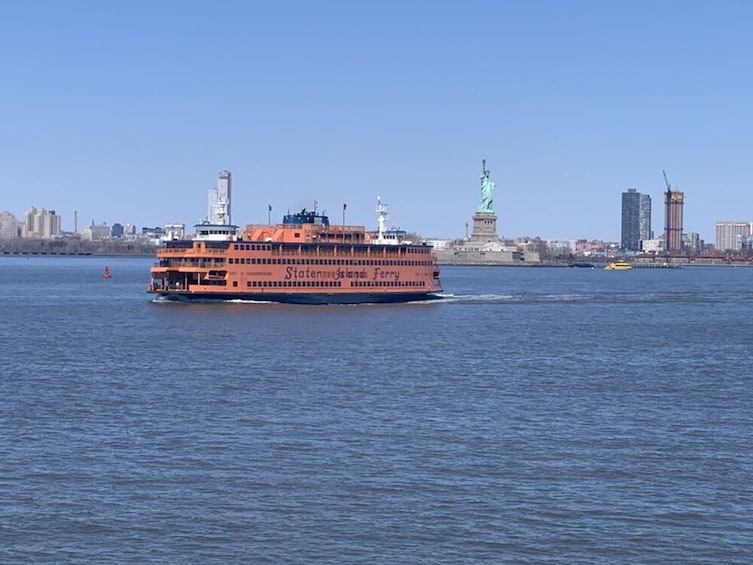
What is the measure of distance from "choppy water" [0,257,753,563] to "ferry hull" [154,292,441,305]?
25.5 meters

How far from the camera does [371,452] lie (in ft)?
102

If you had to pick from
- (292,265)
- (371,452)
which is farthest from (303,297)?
(371,452)

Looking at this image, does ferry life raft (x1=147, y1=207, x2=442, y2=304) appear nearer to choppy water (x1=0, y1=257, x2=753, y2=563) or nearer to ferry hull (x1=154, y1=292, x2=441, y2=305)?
ferry hull (x1=154, y1=292, x2=441, y2=305)

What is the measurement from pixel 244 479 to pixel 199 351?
2752cm

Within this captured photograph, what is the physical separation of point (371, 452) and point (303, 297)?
193 feet

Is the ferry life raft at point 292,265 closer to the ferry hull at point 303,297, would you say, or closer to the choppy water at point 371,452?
the ferry hull at point 303,297

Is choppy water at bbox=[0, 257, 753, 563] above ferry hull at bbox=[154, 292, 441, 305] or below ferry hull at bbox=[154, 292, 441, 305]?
below

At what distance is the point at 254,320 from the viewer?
7456cm

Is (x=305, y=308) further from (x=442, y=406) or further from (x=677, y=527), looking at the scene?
(x=677, y=527)

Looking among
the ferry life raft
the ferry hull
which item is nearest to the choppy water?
the ferry hull

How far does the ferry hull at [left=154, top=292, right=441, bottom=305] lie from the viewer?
86688 mm

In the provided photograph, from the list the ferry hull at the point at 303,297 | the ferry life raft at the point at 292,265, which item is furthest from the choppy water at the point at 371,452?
the ferry life raft at the point at 292,265

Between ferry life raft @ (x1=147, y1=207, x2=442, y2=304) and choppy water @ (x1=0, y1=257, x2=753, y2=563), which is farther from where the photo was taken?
ferry life raft @ (x1=147, y1=207, x2=442, y2=304)

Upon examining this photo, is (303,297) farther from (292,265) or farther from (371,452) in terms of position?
(371,452)
